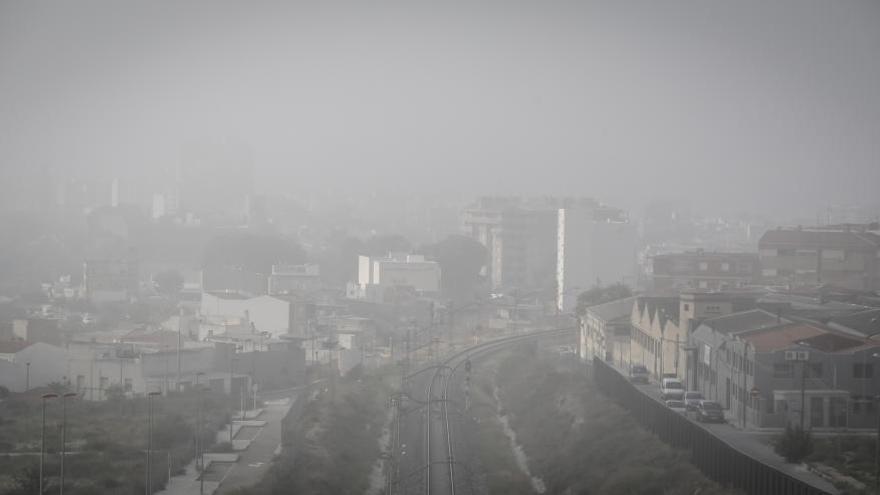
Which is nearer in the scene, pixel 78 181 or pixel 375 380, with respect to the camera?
pixel 375 380

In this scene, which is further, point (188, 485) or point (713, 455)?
point (188, 485)

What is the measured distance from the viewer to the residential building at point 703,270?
2927cm

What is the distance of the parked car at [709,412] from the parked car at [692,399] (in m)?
0.33

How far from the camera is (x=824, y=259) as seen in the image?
2931cm

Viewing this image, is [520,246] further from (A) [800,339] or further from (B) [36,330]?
(A) [800,339]

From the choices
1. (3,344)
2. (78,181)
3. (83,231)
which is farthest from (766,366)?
(78,181)

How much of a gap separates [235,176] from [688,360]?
8250 centimetres

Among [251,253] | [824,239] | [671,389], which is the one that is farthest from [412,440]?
[251,253]

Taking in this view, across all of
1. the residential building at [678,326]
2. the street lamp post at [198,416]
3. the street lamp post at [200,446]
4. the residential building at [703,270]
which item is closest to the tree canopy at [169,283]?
the residential building at [703,270]

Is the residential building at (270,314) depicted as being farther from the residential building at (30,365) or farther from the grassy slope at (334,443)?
the residential building at (30,365)

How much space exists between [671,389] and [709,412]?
80.6 inches

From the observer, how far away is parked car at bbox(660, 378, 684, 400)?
1517 centimetres

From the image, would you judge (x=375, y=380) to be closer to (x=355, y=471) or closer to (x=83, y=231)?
(x=355, y=471)

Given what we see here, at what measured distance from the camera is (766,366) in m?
13.4
